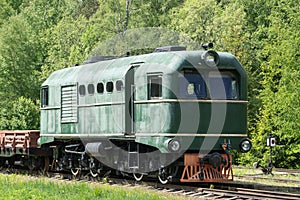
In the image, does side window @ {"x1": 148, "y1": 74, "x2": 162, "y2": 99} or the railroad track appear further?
side window @ {"x1": 148, "y1": 74, "x2": 162, "y2": 99}

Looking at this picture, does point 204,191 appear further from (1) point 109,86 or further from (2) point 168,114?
(1) point 109,86

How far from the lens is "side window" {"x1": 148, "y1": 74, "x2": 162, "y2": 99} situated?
16906 millimetres

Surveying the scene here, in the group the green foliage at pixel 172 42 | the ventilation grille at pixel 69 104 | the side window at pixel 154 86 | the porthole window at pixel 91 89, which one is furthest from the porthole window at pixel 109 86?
the green foliage at pixel 172 42

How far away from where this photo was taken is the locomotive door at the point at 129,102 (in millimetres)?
17672

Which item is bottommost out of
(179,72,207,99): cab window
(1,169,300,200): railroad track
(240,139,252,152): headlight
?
(1,169,300,200): railroad track

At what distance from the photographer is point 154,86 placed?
1703 cm

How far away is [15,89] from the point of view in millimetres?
45094

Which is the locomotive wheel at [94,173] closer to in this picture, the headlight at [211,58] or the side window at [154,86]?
the side window at [154,86]

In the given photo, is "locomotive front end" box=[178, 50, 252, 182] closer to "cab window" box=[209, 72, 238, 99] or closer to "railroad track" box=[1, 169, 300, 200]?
"cab window" box=[209, 72, 238, 99]

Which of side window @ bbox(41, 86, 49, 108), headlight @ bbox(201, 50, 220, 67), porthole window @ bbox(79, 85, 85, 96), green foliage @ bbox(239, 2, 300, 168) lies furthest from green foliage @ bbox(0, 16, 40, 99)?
headlight @ bbox(201, 50, 220, 67)

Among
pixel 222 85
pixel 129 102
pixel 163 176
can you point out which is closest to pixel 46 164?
pixel 129 102

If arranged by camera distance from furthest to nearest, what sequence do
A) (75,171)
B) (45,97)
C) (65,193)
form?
(45,97) → (75,171) → (65,193)

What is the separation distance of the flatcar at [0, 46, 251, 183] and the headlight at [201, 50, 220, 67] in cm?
1

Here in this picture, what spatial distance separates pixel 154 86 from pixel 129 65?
1286 mm
